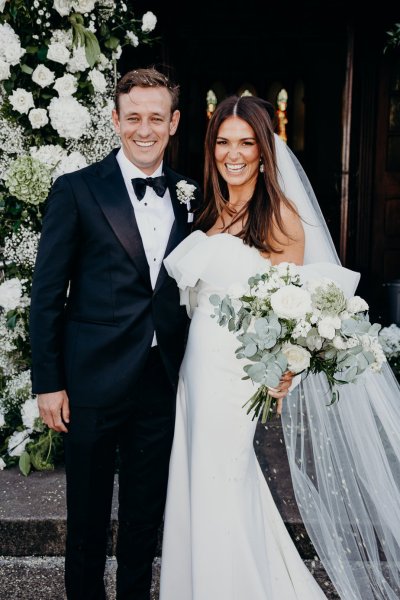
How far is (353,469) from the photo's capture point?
278 cm

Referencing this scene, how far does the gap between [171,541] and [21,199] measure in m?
1.89

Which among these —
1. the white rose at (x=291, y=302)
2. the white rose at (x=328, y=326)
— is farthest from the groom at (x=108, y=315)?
the white rose at (x=328, y=326)

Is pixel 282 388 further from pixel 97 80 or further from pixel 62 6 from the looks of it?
pixel 62 6

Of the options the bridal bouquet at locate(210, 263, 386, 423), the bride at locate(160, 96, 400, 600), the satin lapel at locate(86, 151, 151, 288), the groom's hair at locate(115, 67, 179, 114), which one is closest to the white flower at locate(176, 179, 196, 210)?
the bride at locate(160, 96, 400, 600)

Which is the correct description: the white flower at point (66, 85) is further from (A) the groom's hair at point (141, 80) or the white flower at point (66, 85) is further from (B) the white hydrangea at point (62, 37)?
(A) the groom's hair at point (141, 80)

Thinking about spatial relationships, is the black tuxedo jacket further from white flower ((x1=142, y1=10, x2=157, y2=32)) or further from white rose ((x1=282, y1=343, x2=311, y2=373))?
white flower ((x1=142, y1=10, x2=157, y2=32))

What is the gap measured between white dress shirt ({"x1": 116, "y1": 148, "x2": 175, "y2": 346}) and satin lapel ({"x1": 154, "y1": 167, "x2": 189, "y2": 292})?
0.03m

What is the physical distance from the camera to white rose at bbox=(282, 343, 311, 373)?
A: 210 cm

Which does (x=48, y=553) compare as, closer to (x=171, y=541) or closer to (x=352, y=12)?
(x=171, y=541)

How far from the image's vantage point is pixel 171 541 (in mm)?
2695

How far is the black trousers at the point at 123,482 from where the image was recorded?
8.12 ft

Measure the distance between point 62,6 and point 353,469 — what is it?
271 centimetres

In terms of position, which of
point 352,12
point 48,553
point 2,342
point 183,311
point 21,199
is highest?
point 352,12

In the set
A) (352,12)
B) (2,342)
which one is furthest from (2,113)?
(352,12)
